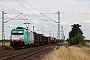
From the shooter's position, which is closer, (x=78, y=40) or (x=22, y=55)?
(x=22, y=55)

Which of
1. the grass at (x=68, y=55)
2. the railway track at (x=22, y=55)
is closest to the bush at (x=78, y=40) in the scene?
the railway track at (x=22, y=55)

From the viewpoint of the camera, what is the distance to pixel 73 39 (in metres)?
76.6

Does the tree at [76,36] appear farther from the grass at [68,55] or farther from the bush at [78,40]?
the grass at [68,55]

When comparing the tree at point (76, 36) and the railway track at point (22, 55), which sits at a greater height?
the tree at point (76, 36)

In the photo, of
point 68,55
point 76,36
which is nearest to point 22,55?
point 68,55

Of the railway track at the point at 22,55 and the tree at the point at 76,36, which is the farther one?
the tree at the point at 76,36

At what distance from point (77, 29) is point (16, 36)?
132 ft

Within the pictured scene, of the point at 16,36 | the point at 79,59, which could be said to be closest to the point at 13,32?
the point at 16,36

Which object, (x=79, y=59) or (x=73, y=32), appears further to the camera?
(x=73, y=32)

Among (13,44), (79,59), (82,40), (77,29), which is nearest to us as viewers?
(79,59)

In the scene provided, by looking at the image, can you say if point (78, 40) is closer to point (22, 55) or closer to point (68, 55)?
point (22, 55)

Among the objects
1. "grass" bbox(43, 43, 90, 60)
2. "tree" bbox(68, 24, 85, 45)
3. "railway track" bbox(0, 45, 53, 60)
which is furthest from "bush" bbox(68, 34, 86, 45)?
"grass" bbox(43, 43, 90, 60)

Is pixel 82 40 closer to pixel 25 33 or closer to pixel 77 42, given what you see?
pixel 77 42

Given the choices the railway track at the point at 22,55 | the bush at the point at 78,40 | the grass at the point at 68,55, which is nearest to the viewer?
the grass at the point at 68,55
